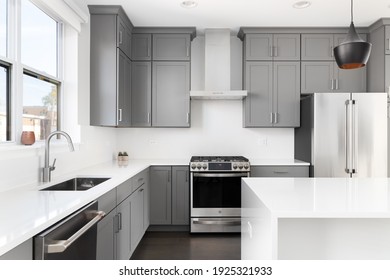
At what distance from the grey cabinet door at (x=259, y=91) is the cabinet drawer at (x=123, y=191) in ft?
6.53

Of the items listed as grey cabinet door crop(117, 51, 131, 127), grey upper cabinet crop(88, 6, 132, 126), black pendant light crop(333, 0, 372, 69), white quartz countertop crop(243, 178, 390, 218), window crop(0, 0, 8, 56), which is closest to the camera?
white quartz countertop crop(243, 178, 390, 218)

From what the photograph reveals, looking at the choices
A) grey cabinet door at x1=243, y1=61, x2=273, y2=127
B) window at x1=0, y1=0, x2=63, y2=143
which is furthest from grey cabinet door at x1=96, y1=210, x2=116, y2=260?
grey cabinet door at x1=243, y1=61, x2=273, y2=127

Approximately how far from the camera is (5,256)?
38.6 inches

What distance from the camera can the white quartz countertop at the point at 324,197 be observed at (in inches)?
51.3

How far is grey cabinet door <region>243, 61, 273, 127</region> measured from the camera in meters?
3.82

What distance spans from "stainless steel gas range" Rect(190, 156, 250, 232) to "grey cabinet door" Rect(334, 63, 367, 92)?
5.58 feet

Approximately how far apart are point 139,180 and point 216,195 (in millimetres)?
1021

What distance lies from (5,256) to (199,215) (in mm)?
2691

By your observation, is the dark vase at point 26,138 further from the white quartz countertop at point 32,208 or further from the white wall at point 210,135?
the white wall at point 210,135

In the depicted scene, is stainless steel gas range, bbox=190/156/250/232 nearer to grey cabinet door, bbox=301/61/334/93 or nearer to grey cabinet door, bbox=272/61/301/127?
grey cabinet door, bbox=272/61/301/127

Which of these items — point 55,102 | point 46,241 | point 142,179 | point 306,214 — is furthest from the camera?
point 142,179

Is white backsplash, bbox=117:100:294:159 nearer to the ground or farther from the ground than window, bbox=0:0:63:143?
nearer to the ground
